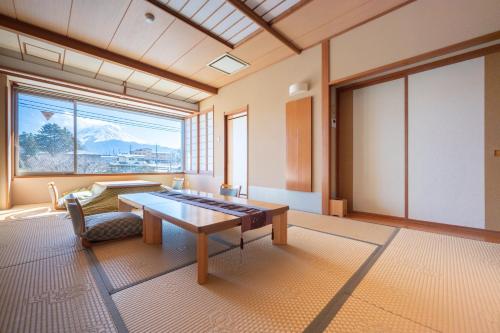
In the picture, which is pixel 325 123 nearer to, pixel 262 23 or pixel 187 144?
pixel 262 23

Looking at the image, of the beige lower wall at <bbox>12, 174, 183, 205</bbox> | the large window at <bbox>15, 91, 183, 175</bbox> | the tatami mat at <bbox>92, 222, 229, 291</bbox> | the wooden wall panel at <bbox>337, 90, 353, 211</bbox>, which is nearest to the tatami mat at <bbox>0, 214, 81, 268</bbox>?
the tatami mat at <bbox>92, 222, 229, 291</bbox>

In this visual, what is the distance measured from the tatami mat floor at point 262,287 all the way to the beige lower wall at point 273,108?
5.93 ft

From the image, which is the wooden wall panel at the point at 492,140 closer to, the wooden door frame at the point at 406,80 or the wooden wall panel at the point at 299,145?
the wooden door frame at the point at 406,80

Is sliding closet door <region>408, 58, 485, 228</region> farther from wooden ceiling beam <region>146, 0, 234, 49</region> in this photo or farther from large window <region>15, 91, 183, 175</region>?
large window <region>15, 91, 183, 175</region>

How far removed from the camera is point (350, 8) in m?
2.71

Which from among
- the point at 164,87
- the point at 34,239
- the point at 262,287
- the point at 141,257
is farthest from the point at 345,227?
the point at 164,87

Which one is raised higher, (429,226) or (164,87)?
(164,87)

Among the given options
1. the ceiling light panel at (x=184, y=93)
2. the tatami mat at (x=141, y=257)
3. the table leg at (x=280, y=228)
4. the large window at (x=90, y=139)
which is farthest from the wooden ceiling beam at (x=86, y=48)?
the table leg at (x=280, y=228)

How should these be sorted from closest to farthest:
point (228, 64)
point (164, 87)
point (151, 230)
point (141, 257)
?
point (141, 257) → point (151, 230) → point (228, 64) → point (164, 87)

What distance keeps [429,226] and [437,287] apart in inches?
73.5

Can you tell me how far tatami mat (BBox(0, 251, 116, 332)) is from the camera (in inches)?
43.6

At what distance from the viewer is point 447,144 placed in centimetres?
284

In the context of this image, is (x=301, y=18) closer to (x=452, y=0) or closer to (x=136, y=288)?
(x=452, y=0)

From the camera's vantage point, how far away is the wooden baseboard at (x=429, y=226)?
2441 mm
